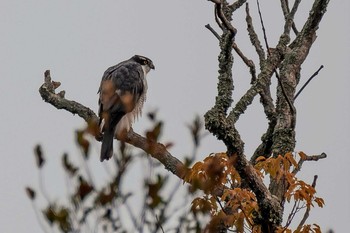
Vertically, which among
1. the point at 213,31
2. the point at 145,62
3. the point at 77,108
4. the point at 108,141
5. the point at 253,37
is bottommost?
the point at 108,141

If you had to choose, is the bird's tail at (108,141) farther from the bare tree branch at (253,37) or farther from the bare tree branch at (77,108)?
the bare tree branch at (253,37)

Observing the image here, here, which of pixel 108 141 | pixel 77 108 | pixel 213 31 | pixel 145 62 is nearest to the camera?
pixel 213 31

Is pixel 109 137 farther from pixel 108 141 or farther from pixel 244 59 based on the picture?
pixel 244 59

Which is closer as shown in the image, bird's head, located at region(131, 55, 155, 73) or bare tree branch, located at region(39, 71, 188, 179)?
bare tree branch, located at region(39, 71, 188, 179)

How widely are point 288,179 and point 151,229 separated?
3.56 metres

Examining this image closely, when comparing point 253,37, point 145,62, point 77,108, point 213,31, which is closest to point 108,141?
point 77,108

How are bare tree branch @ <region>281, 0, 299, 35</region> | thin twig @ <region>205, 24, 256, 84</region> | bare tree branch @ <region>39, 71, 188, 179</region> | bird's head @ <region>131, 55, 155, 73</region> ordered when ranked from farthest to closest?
bird's head @ <region>131, 55, 155, 73</region> < bare tree branch @ <region>281, 0, 299, 35</region> < thin twig @ <region>205, 24, 256, 84</region> < bare tree branch @ <region>39, 71, 188, 179</region>

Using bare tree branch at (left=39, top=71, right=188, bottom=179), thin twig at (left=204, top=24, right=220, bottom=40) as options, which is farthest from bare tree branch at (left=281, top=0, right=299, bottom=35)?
bare tree branch at (left=39, top=71, right=188, bottom=179)

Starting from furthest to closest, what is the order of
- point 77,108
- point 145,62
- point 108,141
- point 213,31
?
point 145,62
point 108,141
point 77,108
point 213,31

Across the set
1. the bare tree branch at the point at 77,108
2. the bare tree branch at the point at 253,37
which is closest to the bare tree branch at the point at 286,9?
the bare tree branch at the point at 253,37

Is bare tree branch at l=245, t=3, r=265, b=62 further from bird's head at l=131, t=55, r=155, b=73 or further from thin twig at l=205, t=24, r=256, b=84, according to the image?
bird's head at l=131, t=55, r=155, b=73

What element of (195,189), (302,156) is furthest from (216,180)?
(302,156)

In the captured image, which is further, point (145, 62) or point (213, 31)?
point (145, 62)

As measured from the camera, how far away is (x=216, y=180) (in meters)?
3.77
